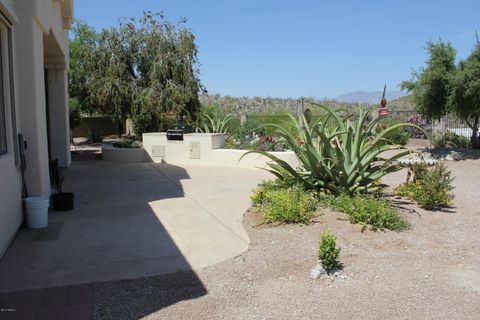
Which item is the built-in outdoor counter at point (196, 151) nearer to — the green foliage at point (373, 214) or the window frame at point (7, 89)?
the green foliage at point (373, 214)

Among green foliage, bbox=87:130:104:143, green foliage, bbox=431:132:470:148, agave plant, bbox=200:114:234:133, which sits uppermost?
agave plant, bbox=200:114:234:133

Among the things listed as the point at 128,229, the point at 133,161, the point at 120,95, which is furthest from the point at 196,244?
the point at 120,95

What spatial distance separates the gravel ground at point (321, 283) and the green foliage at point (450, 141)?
13.2 m

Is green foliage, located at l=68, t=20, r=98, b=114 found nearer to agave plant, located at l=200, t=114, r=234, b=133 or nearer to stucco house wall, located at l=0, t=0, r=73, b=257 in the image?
agave plant, located at l=200, t=114, r=234, b=133

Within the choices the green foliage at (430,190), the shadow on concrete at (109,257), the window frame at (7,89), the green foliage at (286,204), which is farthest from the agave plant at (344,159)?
the window frame at (7,89)

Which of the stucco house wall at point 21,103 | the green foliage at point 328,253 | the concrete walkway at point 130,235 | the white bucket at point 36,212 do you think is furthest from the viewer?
the white bucket at point 36,212

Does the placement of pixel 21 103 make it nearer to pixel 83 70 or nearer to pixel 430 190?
pixel 430 190

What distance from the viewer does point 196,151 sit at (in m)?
15.3

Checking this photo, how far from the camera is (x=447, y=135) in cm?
1912

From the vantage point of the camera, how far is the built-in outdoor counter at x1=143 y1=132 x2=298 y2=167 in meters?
14.7

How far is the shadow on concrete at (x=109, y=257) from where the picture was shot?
14.5 feet

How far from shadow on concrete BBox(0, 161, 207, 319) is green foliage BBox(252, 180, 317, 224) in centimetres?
156

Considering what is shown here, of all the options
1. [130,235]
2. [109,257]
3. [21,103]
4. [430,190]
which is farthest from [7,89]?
[430,190]

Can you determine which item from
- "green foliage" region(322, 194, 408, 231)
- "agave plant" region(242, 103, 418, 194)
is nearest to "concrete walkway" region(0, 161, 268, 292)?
"agave plant" region(242, 103, 418, 194)
